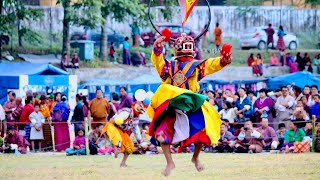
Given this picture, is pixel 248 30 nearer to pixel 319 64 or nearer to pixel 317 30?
pixel 317 30

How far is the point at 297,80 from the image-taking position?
33.0m

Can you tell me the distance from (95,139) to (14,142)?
74.9 inches

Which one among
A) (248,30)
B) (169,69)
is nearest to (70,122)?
(169,69)

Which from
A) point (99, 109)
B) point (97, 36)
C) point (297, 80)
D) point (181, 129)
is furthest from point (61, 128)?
point (97, 36)

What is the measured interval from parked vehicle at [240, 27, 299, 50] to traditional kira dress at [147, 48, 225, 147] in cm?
3074

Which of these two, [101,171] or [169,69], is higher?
[169,69]

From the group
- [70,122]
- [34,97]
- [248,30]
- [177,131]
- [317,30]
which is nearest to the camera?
[177,131]

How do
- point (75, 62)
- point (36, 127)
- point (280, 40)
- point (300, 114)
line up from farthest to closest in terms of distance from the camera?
point (280, 40) → point (75, 62) → point (36, 127) → point (300, 114)

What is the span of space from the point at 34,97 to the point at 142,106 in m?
9.19

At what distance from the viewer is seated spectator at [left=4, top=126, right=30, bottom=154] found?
81.6 ft

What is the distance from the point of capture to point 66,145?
26000mm

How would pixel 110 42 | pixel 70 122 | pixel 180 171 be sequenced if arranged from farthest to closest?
1. pixel 110 42
2. pixel 70 122
3. pixel 180 171

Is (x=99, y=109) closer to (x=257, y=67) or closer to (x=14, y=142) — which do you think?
(x=14, y=142)

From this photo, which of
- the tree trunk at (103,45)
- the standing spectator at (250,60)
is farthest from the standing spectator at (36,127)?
the standing spectator at (250,60)
